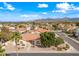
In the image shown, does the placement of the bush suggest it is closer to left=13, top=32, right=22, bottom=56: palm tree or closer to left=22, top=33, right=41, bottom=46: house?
left=22, top=33, right=41, bottom=46: house

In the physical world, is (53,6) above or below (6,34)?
above

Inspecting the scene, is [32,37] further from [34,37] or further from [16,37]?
[16,37]

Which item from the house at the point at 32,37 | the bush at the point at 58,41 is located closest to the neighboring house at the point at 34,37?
the house at the point at 32,37

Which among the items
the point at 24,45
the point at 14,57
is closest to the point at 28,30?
the point at 24,45

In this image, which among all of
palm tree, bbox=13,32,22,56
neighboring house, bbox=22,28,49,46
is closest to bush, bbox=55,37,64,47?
neighboring house, bbox=22,28,49,46

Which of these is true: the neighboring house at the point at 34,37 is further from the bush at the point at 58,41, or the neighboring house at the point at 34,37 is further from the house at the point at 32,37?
the bush at the point at 58,41

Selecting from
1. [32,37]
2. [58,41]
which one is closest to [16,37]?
[32,37]

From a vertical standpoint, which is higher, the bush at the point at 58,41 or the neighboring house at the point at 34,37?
the neighboring house at the point at 34,37

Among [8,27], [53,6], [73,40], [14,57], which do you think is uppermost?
[53,6]

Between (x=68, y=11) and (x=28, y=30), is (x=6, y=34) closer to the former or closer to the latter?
(x=28, y=30)

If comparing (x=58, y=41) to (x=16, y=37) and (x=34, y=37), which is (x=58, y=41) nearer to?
(x=34, y=37)
